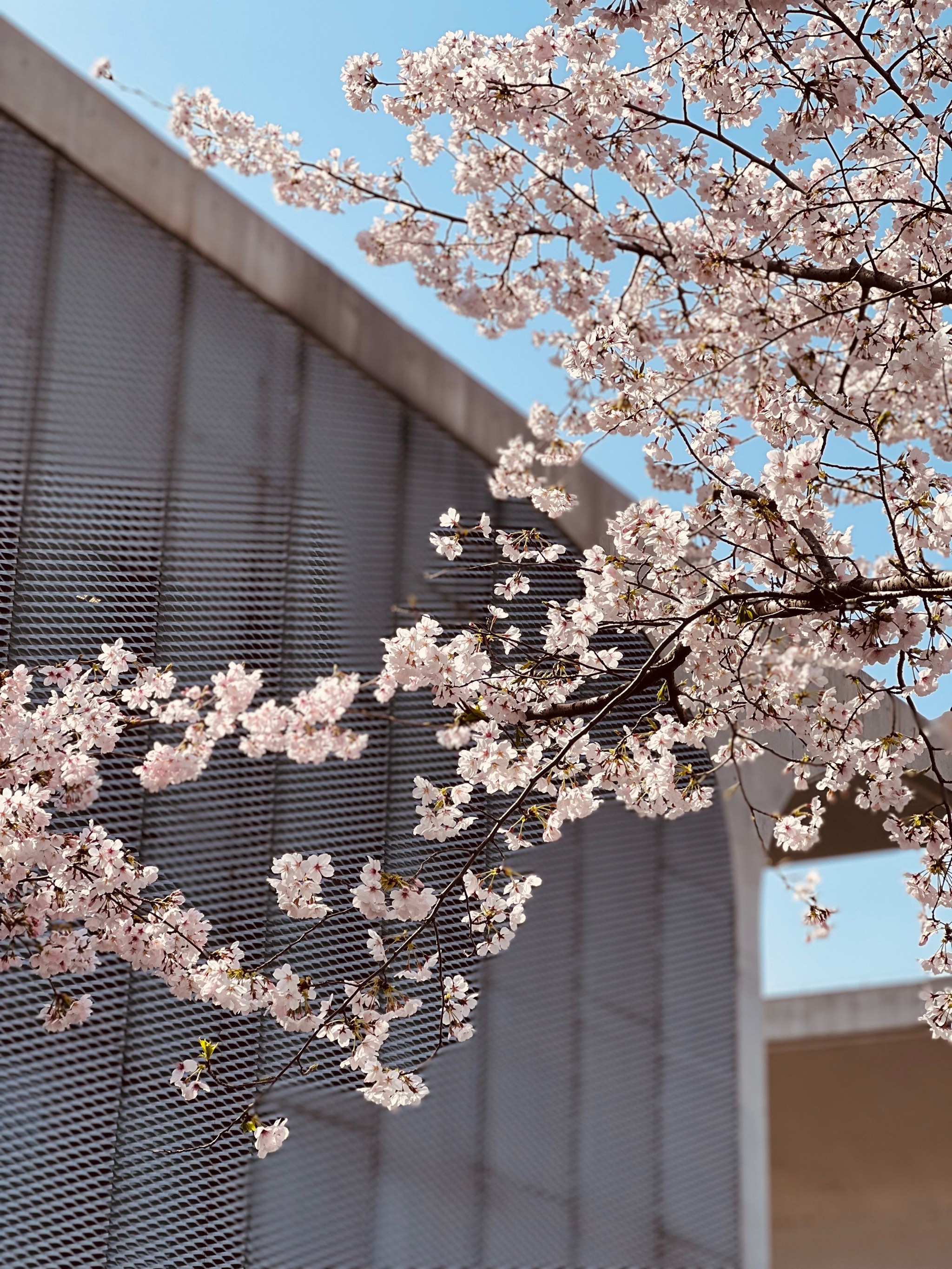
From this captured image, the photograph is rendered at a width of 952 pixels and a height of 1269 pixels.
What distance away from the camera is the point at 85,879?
397 centimetres

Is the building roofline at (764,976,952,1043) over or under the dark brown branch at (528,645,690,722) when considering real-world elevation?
under

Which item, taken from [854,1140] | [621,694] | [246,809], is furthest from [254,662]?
[854,1140]

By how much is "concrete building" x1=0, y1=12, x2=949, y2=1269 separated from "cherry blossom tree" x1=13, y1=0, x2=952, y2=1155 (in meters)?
0.35

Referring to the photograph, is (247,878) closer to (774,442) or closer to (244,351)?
(244,351)

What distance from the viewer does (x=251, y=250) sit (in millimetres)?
6113

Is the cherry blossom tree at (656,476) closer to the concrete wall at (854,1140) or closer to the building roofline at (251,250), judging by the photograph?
the building roofline at (251,250)

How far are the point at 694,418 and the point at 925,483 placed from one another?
84 centimetres

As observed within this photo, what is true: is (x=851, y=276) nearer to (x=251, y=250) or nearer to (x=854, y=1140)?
(x=251, y=250)

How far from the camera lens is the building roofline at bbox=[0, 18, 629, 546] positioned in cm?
539

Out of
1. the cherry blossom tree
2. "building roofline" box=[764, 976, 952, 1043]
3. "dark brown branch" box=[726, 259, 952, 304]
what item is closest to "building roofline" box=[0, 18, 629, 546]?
the cherry blossom tree

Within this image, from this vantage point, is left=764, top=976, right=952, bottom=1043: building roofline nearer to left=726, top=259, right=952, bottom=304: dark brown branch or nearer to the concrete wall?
the concrete wall

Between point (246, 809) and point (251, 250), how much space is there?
224 centimetres

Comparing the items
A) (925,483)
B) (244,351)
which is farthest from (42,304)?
(925,483)

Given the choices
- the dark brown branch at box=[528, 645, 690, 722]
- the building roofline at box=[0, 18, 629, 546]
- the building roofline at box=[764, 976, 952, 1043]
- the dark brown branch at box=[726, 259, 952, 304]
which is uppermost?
the building roofline at box=[0, 18, 629, 546]
